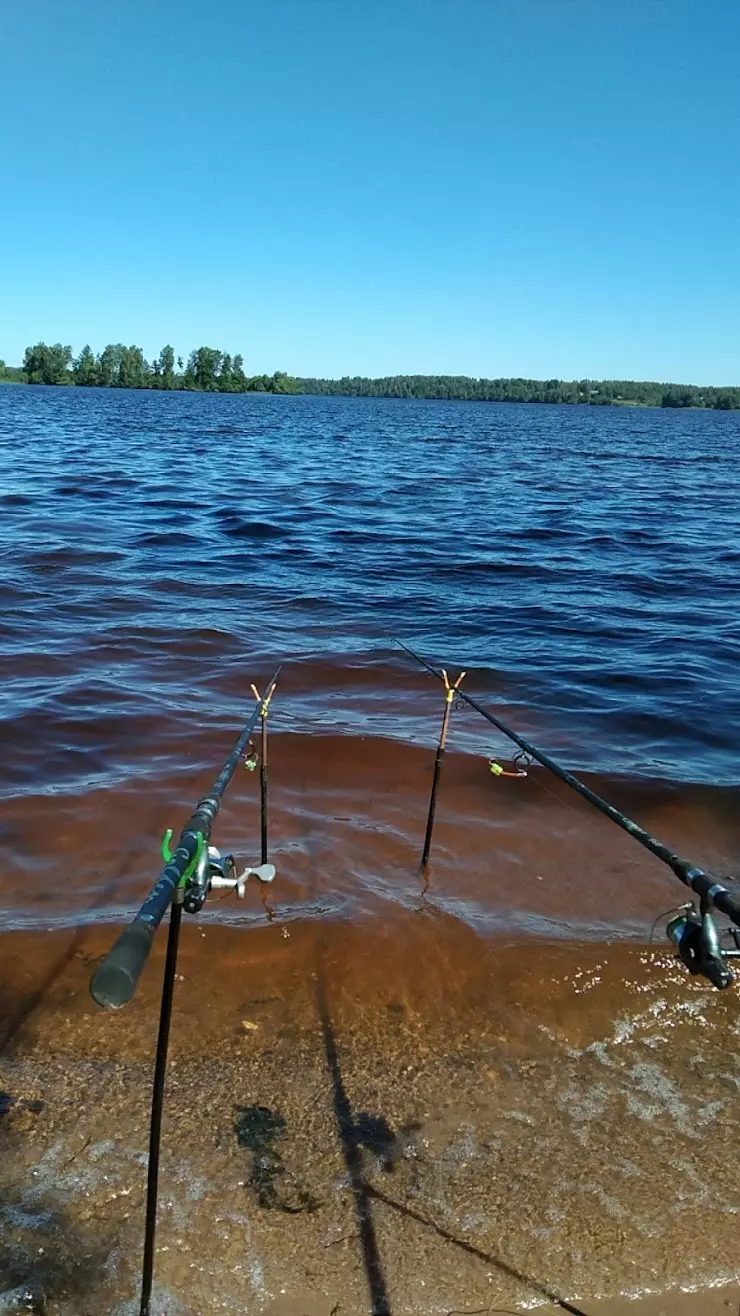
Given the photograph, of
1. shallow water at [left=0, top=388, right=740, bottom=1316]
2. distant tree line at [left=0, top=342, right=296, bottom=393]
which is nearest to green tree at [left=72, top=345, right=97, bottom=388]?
distant tree line at [left=0, top=342, right=296, bottom=393]

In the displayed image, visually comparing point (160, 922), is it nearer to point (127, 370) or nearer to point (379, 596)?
point (379, 596)

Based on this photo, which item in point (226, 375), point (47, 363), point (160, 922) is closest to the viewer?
point (160, 922)

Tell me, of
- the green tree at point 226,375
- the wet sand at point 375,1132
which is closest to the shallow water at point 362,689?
the wet sand at point 375,1132

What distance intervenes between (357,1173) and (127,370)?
180m

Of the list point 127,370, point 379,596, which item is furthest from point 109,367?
point 379,596

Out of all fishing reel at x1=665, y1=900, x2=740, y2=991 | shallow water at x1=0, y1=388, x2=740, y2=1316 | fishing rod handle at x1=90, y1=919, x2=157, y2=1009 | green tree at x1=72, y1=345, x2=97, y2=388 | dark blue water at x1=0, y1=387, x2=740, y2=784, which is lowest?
shallow water at x1=0, y1=388, x2=740, y2=1316

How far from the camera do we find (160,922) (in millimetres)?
1923

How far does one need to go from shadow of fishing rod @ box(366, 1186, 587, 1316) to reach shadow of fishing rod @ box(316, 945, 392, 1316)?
0.19 ft

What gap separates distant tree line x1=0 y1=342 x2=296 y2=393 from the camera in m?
162

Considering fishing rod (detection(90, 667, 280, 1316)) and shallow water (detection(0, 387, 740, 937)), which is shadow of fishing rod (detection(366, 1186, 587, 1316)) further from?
shallow water (detection(0, 387, 740, 937))

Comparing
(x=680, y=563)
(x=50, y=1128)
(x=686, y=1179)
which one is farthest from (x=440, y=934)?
(x=680, y=563)

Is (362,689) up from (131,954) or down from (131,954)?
down

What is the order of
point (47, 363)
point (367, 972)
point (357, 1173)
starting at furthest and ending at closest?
point (47, 363) < point (367, 972) < point (357, 1173)

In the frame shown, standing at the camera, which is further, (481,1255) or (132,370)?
(132,370)
